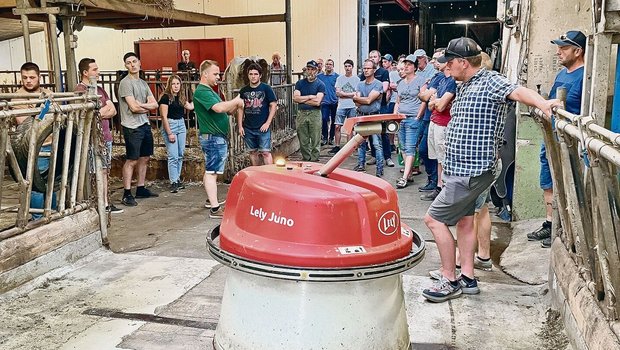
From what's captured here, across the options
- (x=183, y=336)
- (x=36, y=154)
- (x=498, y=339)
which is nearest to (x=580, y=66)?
(x=498, y=339)

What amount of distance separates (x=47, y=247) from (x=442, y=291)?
3087 mm

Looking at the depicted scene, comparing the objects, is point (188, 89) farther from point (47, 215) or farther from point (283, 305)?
point (283, 305)

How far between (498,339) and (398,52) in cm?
2352

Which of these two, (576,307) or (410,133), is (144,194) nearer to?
(410,133)

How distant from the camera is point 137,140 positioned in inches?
293

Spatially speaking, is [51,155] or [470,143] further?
[51,155]

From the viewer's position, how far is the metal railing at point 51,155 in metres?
4.38

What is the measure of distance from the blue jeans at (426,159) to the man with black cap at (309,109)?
2209mm

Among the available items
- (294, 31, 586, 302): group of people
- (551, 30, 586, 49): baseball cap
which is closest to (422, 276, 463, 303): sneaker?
(294, 31, 586, 302): group of people

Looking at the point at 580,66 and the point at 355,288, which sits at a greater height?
the point at 580,66

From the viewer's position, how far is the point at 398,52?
26.0 m

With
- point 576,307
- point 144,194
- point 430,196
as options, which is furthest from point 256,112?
point 576,307

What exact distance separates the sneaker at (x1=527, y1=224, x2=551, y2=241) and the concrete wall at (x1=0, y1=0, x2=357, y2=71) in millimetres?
10163

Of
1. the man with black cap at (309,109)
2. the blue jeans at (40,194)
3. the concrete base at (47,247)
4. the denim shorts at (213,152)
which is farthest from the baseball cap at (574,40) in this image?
the man with black cap at (309,109)
